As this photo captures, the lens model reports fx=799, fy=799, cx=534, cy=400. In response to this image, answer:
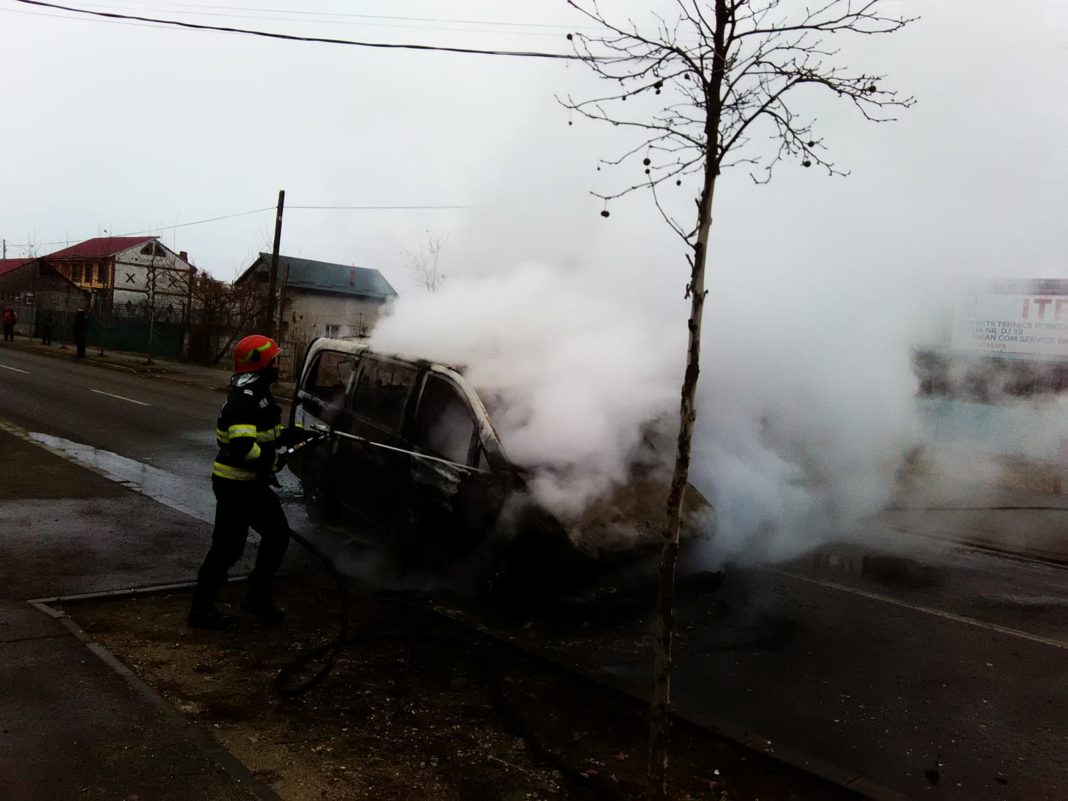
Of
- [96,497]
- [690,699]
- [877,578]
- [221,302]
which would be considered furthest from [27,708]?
[221,302]

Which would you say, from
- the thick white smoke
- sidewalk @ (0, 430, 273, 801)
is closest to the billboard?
the thick white smoke

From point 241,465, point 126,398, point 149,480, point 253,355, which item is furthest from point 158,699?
point 126,398

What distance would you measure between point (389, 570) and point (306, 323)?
129ft

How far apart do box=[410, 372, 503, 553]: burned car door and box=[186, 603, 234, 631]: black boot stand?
4.48 feet

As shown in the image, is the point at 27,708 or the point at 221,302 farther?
the point at 221,302

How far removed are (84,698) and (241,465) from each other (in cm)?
138

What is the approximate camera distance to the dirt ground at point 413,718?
3182 mm

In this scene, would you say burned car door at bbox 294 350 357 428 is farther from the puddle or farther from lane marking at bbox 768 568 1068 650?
lane marking at bbox 768 568 1068 650

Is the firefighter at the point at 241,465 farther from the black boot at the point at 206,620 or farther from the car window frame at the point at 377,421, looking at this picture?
the car window frame at the point at 377,421

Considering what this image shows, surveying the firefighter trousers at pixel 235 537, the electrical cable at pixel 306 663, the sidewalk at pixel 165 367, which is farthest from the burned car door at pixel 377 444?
the sidewalk at pixel 165 367

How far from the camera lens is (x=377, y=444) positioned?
18.9 ft

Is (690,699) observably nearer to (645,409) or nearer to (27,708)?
(645,409)

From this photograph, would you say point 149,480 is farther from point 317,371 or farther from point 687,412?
point 687,412

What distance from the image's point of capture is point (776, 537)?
6.66m
